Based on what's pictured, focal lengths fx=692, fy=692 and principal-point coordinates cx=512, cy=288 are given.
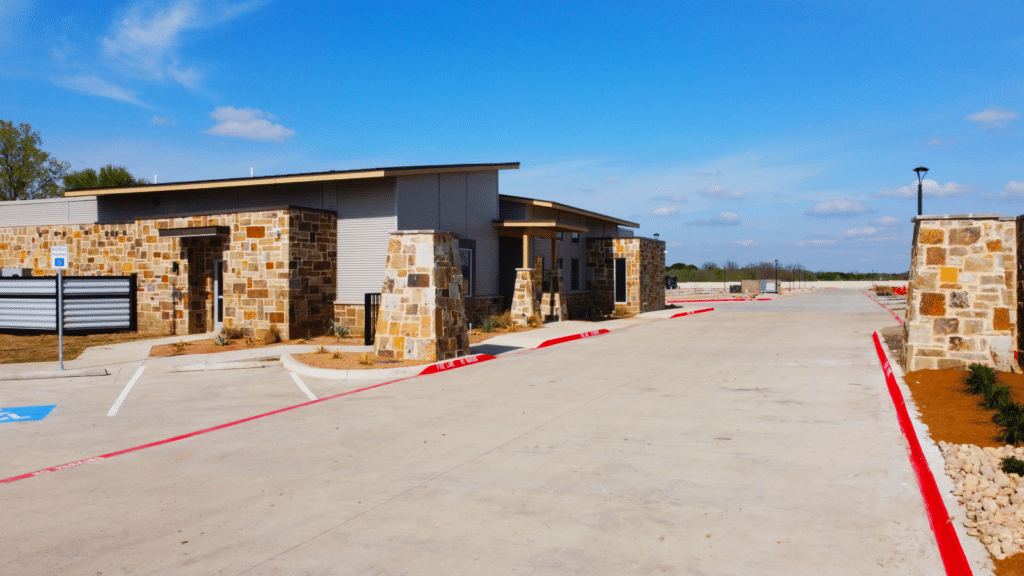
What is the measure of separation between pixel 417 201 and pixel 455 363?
7.03 m

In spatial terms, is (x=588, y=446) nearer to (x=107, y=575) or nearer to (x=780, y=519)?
(x=780, y=519)

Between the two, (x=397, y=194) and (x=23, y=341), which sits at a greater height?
(x=397, y=194)

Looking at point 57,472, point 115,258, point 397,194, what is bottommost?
point 57,472

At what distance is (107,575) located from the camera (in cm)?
458

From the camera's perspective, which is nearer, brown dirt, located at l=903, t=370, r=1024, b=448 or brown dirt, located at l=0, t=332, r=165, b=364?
brown dirt, located at l=903, t=370, r=1024, b=448

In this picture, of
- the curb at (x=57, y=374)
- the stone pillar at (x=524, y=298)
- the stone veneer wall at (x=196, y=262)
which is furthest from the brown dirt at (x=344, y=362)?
the stone pillar at (x=524, y=298)

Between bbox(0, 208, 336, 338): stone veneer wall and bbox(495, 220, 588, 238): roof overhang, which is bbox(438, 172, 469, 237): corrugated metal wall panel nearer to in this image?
bbox(495, 220, 588, 238): roof overhang

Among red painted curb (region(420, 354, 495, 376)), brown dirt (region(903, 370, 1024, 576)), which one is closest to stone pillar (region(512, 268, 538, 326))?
red painted curb (region(420, 354, 495, 376))

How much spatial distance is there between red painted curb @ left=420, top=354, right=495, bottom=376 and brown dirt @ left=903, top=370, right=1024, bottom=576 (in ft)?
27.3

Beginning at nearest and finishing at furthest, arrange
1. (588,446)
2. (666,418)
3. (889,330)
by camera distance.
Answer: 1. (588,446)
2. (666,418)
3. (889,330)

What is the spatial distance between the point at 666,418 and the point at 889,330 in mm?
14716

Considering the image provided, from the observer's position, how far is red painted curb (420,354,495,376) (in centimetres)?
1383

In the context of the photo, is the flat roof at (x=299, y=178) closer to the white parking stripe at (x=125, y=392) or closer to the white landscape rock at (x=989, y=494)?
the white parking stripe at (x=125, y=392)

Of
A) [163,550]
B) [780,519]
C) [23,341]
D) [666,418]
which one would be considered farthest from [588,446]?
[23,341]
